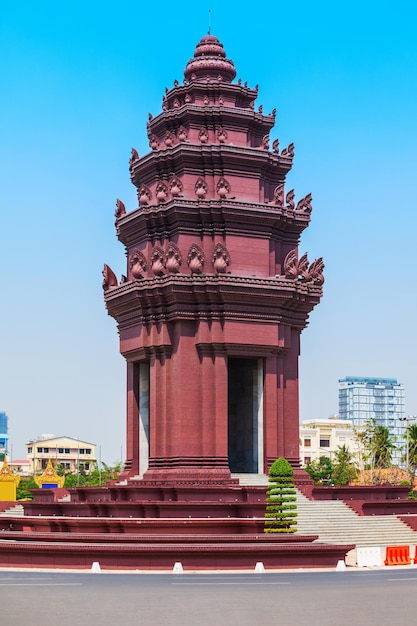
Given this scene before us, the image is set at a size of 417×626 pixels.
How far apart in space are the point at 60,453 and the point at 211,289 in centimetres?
14780

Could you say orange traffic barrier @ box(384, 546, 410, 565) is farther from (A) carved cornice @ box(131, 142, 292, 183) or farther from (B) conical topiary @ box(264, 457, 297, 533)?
(A) carved cornice @ box(131, 142, 292, 183)

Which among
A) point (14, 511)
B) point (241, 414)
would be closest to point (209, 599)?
point (241, 414)

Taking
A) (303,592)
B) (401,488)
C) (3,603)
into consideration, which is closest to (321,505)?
(401,488)

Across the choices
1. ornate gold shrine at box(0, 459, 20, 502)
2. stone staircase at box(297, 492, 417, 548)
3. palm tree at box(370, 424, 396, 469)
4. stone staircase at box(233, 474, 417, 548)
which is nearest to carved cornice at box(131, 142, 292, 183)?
stone staircase at box(233, 474, 417, 548)

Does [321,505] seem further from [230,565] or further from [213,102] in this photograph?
[213,102]

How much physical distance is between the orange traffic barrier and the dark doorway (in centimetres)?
1422

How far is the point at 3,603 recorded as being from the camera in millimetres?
25141

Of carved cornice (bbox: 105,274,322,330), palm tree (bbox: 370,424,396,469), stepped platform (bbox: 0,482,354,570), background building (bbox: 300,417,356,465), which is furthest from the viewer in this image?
background building (bbox: 300,417,356,465)

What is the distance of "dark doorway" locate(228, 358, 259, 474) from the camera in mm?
51344

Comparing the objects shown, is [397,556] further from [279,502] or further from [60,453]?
[60,453]

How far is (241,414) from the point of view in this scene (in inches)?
2067

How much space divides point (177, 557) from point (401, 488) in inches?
710

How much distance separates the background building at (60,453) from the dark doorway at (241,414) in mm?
135798

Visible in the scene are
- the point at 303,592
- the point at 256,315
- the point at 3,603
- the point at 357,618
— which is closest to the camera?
the point at 357,618
